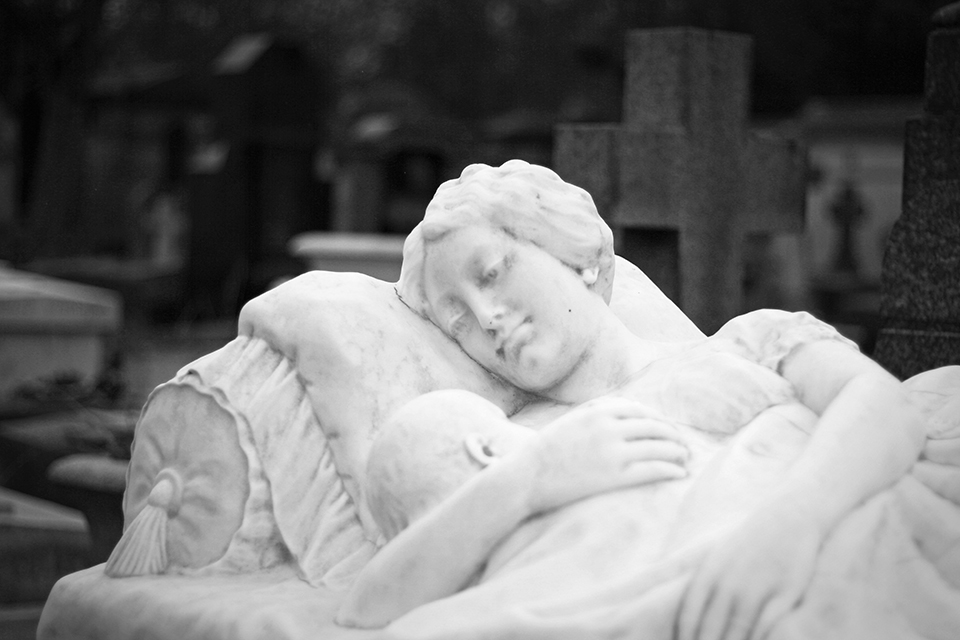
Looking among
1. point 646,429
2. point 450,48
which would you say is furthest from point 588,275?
point 450,48

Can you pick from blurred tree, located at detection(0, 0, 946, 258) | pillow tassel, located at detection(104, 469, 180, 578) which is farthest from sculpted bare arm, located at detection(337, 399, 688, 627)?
blurred tree, located at detection(0, 0, 946, 258)

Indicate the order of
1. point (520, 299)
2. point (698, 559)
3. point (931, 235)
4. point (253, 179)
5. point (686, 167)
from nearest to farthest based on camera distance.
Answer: point (698, 559)
point (520, 299)
point (931, 235)
point (686, 167)
point (253, 179)

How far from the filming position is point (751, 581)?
2488 millimetres

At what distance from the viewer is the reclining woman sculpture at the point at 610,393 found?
254cm

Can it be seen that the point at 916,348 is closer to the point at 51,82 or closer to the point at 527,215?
the point at 527,215

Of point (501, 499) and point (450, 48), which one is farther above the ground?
point (501, 499)

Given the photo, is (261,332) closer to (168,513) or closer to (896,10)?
(168,513)

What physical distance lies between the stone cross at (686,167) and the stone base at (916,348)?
83cm

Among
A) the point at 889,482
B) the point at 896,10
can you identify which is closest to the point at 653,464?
the point at 889,482

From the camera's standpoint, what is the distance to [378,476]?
2857 mm

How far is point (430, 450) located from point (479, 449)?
0.09 m

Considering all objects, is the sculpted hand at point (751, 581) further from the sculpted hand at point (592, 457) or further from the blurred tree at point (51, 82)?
the blurred tree at point (51, 82)

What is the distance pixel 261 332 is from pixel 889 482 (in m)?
1.43

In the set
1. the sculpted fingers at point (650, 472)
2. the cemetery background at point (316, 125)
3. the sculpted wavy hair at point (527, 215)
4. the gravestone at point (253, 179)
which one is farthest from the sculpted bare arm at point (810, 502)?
the gravestone at point (253, 179)
